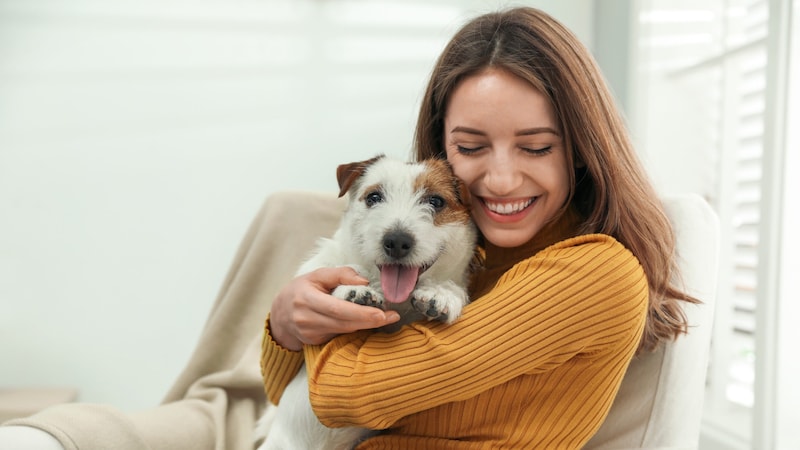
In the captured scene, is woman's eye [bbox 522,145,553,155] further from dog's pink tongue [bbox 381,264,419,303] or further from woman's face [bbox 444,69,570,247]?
dog's pink tongue [bbox 381,264,419,303]

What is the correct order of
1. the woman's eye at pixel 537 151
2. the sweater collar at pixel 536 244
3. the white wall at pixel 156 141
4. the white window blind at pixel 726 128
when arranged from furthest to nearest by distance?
the white wall at pixel 156 141 < the white window blind at pixel 726 128 < the sweater collar at pixel 536 244 < the woman's eye at pixel 537 151

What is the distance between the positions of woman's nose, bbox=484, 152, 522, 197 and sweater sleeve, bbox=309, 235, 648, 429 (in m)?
0.19

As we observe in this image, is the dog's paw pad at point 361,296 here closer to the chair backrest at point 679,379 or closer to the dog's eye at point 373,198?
the dog's eye at point 373,198

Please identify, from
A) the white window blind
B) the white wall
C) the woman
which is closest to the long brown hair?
the woman

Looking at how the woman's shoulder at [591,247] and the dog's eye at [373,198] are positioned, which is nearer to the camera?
the woman's shoulder at [591,247]

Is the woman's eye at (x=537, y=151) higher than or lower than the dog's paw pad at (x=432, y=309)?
higher

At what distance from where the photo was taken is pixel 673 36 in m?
3.04

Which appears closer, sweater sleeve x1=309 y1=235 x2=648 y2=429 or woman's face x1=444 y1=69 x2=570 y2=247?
sweater sleeve x1=309 y1=235 x2=648 y2=429

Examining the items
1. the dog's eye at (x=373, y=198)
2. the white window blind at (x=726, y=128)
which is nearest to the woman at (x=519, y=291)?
the dog's eye at (x=373, y=198)

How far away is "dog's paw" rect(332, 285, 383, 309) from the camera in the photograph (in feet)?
4.00

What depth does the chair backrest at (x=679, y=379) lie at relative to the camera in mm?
1468

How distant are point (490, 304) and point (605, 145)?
430 millimetres

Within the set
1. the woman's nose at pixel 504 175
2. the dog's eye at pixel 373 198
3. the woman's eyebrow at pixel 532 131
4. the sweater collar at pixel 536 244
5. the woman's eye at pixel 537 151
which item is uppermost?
the woman's eyebrow at pixel 532 131

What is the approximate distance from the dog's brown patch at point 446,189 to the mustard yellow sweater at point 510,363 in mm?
209
